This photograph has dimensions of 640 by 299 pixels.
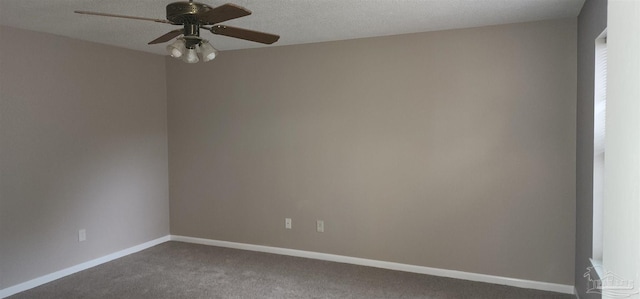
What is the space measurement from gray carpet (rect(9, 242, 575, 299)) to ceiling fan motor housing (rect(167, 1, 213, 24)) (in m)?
2.28

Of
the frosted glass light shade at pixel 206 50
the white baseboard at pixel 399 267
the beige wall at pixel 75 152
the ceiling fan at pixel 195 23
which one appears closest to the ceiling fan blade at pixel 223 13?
the ceiling fan at pixel 195 23

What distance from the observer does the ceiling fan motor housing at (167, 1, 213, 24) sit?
2184 millimetres

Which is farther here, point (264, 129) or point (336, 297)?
point (264, 129)

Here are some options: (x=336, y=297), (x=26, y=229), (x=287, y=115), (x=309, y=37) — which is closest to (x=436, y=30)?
(x=309, y=37)

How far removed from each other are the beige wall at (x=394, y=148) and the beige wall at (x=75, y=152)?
34cm

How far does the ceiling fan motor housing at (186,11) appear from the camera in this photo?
86.0 inches

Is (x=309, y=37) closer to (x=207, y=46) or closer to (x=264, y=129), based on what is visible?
(x=264, y=129)

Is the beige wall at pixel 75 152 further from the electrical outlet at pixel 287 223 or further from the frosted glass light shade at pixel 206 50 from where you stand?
the frosted glass light shade at pixel 206 50

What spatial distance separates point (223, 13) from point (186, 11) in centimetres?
Answer: 23

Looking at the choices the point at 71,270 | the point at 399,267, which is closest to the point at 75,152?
the point at 71,270

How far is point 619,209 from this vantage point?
3.50ft

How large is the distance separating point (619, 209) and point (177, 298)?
10.7 ft

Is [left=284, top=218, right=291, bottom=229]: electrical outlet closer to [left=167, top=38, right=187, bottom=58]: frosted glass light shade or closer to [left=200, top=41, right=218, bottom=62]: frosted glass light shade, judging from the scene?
[left=200, top=41, right=218, bottom=62]: frosted glass light shade

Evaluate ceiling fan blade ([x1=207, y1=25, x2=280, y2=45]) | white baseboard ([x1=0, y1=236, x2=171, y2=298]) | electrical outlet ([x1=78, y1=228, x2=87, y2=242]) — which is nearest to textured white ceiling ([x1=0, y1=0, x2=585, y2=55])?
ceiling fan blade ([x1=207, y1=25, x2=280, y2=45])
